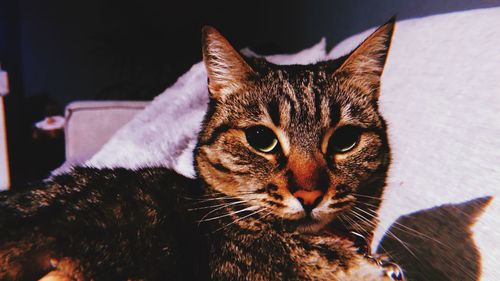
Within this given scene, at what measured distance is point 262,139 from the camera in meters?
0.75

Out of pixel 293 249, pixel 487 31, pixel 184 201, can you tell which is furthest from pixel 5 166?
pixel 487 31

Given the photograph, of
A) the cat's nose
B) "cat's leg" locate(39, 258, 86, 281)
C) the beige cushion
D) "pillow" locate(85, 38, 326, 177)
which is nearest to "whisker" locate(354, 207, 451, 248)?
the cat's nose

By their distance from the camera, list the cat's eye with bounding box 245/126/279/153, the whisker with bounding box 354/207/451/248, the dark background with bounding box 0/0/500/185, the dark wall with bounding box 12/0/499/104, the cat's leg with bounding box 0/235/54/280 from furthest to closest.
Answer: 1. the dark wall with bounding box 12/0/499/104
2. the dark background with bounding box 0/0/500/185
3. the cat's eye with bounding box 245/126/279/153
4. the whisker with bounding box 354/207/451/248
5. the cat's leg with bounding box 0/235/54/280

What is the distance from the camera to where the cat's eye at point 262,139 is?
0.74 metres

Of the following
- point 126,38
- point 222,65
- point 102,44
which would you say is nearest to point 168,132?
point 222,65

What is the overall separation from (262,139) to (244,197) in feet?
0.40

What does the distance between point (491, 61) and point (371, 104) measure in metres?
0.25

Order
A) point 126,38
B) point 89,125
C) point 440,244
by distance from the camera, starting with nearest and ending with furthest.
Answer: point 440,244 < point 89,125 < point 126,38

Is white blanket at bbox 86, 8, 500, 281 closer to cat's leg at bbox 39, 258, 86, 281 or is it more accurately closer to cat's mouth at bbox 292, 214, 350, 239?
cat's mouth at bbox 292, 214, 350, 239

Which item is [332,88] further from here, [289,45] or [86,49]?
[86,49]

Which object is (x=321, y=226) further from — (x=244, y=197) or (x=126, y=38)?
(x=126, y=38)

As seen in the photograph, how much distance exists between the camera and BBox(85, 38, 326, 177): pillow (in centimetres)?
125

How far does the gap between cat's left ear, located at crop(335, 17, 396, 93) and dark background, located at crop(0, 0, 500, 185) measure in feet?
4.08

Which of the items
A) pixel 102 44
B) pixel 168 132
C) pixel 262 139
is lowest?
pixel 168 132
